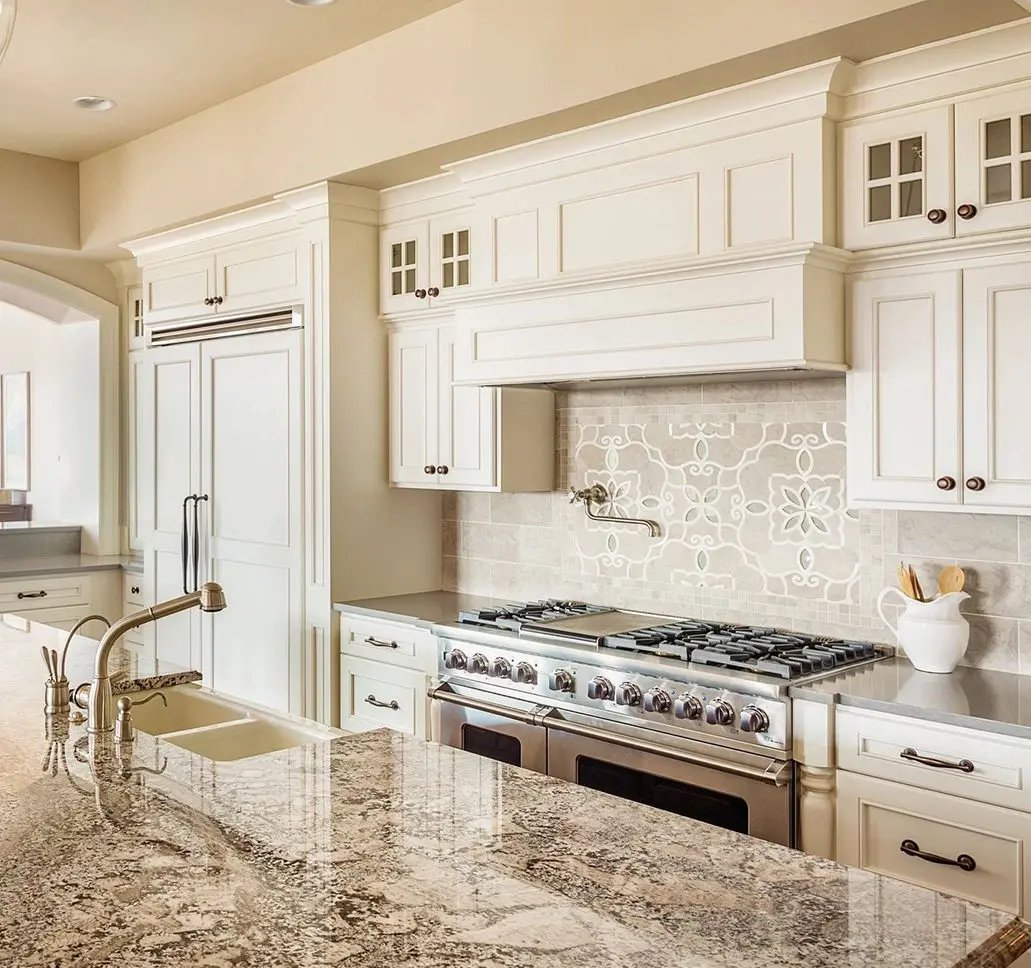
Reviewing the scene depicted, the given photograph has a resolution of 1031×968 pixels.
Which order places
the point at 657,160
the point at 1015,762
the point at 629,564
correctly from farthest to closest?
the point at 629,564 < the point at 657,160 < the point at 1015,762

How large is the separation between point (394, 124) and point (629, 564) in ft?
5.72

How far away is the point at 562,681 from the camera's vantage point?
10.4ft

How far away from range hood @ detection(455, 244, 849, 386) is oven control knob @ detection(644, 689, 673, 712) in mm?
897

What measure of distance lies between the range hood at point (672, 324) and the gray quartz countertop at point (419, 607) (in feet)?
2.80

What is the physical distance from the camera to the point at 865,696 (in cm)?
254

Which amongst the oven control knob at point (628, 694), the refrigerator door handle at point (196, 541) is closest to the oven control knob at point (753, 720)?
the oven control knob at point (628, 694)

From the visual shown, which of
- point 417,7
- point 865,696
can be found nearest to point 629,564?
point 865,696

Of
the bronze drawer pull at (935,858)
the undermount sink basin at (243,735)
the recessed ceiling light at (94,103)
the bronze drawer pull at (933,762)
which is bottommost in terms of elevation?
the bronze drawer pull at (935,858)

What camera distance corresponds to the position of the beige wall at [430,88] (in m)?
2.78

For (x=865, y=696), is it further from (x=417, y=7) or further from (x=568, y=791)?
(x=417, y=7)

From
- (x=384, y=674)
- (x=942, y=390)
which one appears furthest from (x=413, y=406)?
(x=942, y=390)

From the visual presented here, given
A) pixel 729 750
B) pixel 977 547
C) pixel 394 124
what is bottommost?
pixel 729 750

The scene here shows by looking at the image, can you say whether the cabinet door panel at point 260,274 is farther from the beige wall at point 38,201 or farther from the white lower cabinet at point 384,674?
the white lower cabinet at point 384,674

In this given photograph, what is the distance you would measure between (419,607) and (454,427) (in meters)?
0.69
